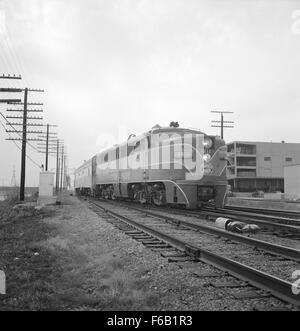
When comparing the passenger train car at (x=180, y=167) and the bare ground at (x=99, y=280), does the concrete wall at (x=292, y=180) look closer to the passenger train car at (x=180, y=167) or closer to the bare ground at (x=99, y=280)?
the passenger train car at (x=180, y=167)

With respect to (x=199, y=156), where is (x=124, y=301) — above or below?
below

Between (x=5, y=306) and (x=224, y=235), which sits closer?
(x=5, y=306)

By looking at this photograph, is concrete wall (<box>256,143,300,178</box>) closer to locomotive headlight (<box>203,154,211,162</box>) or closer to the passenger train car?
the passenger train car

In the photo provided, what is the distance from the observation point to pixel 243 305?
4.38 meters

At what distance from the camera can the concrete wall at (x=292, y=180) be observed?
55328 millimetres

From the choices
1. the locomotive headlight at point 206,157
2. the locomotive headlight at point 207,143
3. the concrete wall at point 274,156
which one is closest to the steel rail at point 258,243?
the locomotive headlight at point 206,157

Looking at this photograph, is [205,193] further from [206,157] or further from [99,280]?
[99,280]

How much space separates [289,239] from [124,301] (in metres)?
5.71

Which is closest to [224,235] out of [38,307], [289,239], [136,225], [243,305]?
[289,239]

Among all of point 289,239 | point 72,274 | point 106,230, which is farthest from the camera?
point 106,230

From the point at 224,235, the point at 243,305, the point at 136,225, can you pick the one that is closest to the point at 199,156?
the point at 136,225

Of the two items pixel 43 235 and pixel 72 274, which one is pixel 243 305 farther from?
pixel 43 235

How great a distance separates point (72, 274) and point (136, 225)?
561cm
